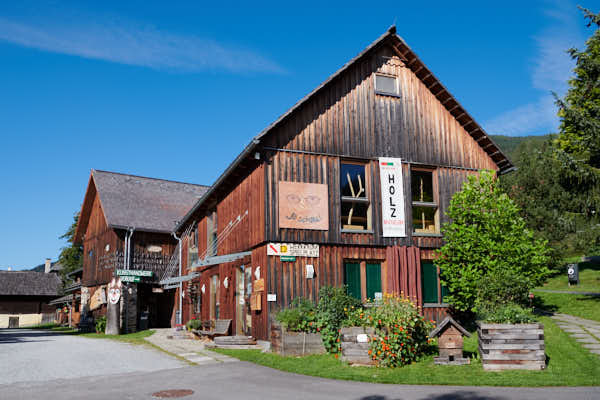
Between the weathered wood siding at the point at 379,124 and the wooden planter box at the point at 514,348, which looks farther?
the weathered wood siding at the point at 379,124

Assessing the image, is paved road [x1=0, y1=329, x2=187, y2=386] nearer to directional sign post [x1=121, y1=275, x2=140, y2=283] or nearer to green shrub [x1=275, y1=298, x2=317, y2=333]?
Answer: green shrub [x1=275, y1=298, x2=317, y2=333]

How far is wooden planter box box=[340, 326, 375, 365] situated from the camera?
11984 millimetres

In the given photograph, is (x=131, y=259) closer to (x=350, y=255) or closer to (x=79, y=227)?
(x=79, y=227)

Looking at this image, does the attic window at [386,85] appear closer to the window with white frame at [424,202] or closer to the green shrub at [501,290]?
the window with white frame at [424,202]

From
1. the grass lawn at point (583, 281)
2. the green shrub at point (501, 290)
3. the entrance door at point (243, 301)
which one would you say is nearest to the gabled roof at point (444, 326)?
the green shrub at point (501, 290)

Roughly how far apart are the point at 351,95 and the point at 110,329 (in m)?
18.3

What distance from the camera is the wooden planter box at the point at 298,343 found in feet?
45.6

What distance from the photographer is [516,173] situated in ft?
124

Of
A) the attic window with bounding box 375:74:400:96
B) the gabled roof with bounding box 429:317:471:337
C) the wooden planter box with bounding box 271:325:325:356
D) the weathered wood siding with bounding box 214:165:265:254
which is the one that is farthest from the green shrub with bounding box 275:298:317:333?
the attic window with bounding box 375:74:400:96

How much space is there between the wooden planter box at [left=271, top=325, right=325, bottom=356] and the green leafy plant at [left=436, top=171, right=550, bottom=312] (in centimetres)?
514

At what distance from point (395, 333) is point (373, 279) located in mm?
5434

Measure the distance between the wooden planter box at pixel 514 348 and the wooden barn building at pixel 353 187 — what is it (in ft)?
20.4

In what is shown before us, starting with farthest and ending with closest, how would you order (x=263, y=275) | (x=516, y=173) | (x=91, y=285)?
1. (x=516, y=173)
2. (x=91, y=285)
3. (x=263, y=275)

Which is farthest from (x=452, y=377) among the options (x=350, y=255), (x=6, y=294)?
(x=6, y=294)
